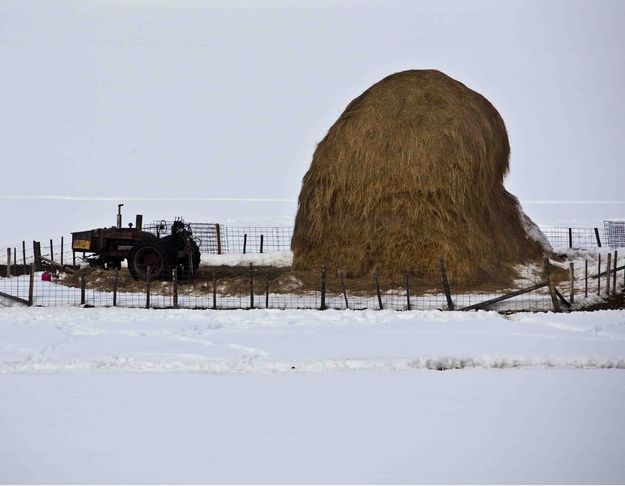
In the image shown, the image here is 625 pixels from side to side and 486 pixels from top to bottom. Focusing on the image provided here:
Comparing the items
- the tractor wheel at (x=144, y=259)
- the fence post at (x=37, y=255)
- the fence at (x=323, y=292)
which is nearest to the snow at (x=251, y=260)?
the fence at (x=323, y=292)

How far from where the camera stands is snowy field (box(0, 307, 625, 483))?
9.17 m

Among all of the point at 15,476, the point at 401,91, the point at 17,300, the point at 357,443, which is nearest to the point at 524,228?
the point at 401,91

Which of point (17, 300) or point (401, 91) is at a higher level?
point (401, 91)

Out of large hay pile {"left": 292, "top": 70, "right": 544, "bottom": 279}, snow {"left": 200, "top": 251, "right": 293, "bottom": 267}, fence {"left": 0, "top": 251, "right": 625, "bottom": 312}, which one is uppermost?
large hay pile {"left": 292, "top": 70, "right": 544, "bottom": 279}

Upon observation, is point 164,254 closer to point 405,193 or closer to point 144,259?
point 144,259

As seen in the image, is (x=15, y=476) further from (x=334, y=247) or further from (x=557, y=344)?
(x=334, y=247)

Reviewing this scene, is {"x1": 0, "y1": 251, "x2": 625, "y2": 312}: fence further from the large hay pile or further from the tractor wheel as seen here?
the large hay pile

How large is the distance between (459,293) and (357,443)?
11.2 meters

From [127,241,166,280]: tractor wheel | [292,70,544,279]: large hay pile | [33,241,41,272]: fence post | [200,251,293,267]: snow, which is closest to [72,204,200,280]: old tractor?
[127,241,166,280]: tractor wheel

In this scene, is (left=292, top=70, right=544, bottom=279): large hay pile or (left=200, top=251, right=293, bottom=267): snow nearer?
(left=292, top=70, right=544, bottom=279): large hay pile

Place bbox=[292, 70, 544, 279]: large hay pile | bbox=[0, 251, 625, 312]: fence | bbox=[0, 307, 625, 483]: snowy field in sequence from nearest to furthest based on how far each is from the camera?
bbox=[0, 307, 625, 483]: snowy field < bbox=[0, 251, 625, 312]: fence < bbox=[292, 70, 544, 279]: large hay pile

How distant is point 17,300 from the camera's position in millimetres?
19688

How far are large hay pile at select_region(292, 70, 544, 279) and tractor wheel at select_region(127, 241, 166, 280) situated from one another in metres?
3.23

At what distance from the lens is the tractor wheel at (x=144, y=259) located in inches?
894
